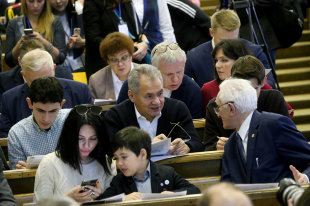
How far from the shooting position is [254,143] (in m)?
4.49

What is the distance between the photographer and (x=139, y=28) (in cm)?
735

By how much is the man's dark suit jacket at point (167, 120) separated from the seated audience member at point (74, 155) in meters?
0.68

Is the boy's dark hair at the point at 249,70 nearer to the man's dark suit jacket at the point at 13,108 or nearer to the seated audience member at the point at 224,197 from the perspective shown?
the man's dark suit jacket at the point at 13,108

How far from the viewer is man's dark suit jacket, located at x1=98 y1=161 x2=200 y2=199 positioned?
427 centimetres

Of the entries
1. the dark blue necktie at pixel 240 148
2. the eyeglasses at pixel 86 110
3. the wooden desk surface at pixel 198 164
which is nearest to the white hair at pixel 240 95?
the dark blue necktie at pixel 240 148

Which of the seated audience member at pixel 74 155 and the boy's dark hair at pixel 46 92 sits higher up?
the boy's dark hair at pixel 46 92

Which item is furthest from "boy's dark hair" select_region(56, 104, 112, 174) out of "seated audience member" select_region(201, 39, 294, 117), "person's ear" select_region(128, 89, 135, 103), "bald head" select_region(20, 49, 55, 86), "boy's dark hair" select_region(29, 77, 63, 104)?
"seated audience member" select_region(201, 39, 294, 117)

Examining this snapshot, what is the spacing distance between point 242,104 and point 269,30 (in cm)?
334

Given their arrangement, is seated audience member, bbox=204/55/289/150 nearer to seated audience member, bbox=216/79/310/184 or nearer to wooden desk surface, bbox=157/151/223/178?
wooden desk surface, bbox=157/151/223/178

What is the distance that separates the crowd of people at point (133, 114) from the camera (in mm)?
4289

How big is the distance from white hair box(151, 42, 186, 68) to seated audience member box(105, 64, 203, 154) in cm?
67

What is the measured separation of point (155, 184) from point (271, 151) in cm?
76

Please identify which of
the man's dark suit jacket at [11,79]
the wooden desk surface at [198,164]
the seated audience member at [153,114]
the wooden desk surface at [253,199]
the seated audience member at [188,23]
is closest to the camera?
the wooden desk surface at [253,199]

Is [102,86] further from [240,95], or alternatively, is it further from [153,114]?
[240,95]
